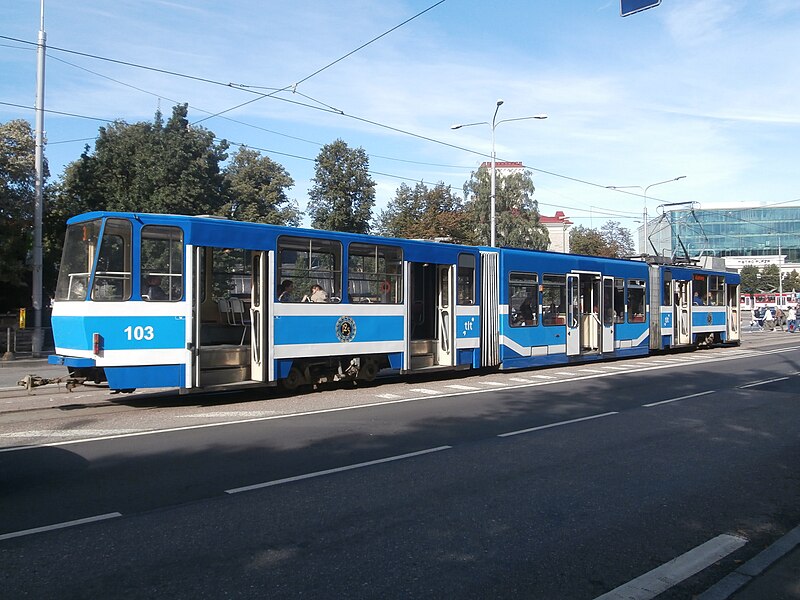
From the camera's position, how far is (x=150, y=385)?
10875mm

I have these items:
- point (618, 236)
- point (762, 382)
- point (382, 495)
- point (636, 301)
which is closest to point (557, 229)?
point (618, 236)

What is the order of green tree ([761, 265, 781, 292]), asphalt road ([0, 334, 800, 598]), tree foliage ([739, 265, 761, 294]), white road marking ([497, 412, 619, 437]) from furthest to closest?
green tree ([761, 265, 781, 292]) → tree foliage ([739, 265, 761, 294]) → white road marking ([497, 412, 619, 437]) → asphalt road ([0, 334, 800, 598])

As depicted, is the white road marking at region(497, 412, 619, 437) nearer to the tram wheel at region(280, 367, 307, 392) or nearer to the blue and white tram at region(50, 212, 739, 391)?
the blue and white tram at region(50, 212, 739, 391)

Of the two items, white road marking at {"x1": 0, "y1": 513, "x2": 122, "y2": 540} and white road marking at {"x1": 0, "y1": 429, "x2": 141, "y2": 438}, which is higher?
white road marking at {"x1": 0, "y1": 429, "x2": 141, "y2": 438}

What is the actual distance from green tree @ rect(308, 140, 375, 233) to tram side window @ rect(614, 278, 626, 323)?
87.1ft

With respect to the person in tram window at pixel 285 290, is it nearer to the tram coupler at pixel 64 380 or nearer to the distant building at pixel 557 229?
the tram coupler at pixel 64 380

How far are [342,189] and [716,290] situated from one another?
84.4ft

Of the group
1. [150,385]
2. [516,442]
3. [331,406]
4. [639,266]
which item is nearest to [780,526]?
[516,442]

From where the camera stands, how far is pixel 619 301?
21312 millimetres

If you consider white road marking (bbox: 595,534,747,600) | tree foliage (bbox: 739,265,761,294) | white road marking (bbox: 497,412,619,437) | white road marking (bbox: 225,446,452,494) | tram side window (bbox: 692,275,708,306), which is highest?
tree foliage (bbox: 739,265,761,294)

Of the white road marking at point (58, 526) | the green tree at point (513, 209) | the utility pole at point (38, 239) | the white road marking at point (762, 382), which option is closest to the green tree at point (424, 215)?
the green tree at point (513, 209)

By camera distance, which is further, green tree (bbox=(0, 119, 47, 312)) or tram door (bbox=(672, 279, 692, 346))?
green tree (bbox=(0, 119, 47, 312))

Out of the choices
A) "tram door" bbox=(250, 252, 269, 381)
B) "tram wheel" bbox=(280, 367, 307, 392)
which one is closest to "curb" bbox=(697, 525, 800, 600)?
"tram door" bbox=(250, 252, 269, 381)

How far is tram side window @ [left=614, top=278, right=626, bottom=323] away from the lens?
21.2m
